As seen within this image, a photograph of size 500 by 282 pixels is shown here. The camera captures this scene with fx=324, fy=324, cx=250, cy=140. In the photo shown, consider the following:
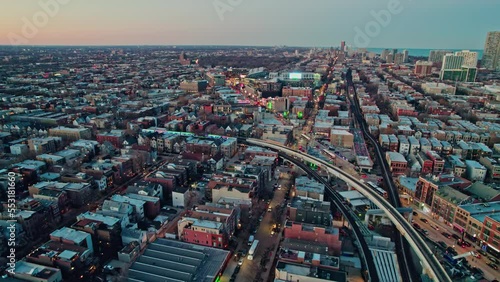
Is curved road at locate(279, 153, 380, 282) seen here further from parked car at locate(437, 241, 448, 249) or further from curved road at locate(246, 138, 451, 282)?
parked car at locate(437, 241, 448, 249)

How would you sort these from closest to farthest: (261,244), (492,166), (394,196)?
1. (261,244)
2. (394,196)
3. (492,166)

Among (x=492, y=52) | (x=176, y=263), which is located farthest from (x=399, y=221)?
(x=492, y=52)

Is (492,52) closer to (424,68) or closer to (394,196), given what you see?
(424,68)

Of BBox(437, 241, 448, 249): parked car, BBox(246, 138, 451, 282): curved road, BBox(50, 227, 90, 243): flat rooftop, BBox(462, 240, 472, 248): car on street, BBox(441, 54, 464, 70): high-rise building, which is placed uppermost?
BBox(441, 54, 464, 70): high-rise building

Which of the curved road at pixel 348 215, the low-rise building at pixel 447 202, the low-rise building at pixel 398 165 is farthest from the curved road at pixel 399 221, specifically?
the low-rise building at pixel 398 165

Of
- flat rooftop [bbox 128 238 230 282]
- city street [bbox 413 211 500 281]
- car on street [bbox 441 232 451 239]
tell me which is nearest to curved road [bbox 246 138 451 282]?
city street [bbox 413 211 500 281]

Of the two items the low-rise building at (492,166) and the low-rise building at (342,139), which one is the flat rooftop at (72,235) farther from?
the low-rise building at (492,166)

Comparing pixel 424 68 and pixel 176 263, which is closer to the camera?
pixel 176 263
